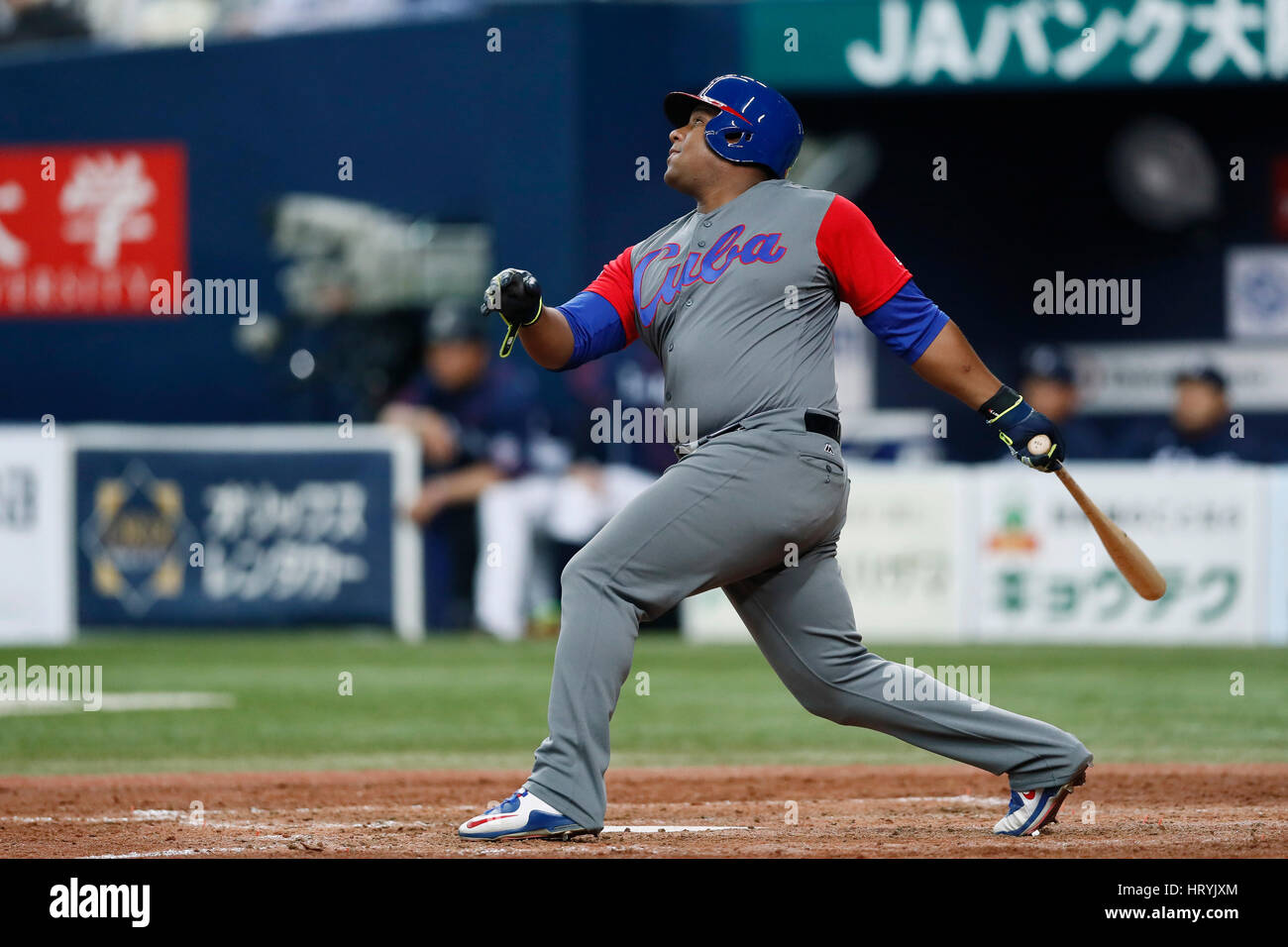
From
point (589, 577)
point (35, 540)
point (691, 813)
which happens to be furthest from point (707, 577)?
point (35, 540)

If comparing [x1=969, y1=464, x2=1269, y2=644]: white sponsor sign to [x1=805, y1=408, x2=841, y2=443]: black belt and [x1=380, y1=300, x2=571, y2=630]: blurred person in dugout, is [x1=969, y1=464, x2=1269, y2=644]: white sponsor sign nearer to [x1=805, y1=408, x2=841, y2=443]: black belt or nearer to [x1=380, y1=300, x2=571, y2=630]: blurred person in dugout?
[x1=380, y1=300, x2=571, y2=630]: blurred person in dugout

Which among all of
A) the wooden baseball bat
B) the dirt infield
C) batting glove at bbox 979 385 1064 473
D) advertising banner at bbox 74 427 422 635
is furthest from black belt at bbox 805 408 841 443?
advertising banner at bbox 74 427 422 635

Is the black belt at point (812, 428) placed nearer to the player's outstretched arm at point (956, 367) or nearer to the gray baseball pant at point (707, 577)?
the gray baseball pant at point (707, 577)

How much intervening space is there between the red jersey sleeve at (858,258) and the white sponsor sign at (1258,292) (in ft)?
43.7

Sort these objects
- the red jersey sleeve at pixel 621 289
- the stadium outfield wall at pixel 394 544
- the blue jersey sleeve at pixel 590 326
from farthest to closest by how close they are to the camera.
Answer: the stadium outfield wall at pixel 394 544, the red jersey sleeve at pixel 621 289, the blue jersey sleeve at pixel 590 326

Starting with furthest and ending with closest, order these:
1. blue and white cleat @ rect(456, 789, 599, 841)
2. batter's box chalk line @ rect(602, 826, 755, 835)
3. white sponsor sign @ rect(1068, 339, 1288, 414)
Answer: white sponsor sign @ rect(1068, 339, 1288, 414) → batter's box chalk line @ rect(602, 826, 755, 835) → blue and white cleat @ rect(456, 789, 599, 841)

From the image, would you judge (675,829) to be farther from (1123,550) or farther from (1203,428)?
(1203,428)

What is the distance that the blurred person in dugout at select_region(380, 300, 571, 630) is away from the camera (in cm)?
1398

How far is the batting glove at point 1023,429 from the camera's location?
5.09 metres

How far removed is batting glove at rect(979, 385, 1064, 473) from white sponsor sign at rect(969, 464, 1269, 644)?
297 inches

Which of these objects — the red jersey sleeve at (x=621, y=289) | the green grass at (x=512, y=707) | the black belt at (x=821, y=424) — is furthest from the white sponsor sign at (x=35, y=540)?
the black belt at (x=821, y=424)

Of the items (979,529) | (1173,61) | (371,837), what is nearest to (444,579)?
(979,529)
